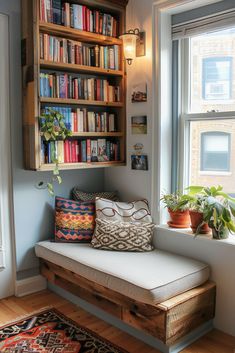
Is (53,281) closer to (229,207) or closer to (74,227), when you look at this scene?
(74,227)

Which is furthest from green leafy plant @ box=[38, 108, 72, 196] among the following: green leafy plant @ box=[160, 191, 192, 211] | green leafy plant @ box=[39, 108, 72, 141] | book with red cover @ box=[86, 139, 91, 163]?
green leafy plant @ box=[160, 191, 192, 211]

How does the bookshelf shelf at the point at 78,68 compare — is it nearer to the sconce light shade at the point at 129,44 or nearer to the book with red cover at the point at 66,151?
the sconce light shade at the point at 129,44

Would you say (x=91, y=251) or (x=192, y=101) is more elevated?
(x=192, y=101)

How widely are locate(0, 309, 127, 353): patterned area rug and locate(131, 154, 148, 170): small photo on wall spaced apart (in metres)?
1.33

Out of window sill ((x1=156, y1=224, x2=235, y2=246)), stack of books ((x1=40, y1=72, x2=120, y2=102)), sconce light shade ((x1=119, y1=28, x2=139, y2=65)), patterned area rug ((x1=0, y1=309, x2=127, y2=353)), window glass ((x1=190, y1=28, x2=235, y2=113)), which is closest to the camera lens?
patterned area rug ((x1=0, y1=309, x2=127, y2=353))

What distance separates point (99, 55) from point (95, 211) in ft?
4.30

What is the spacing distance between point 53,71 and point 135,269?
1.70 m

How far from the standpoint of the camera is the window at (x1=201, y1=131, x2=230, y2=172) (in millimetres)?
2775

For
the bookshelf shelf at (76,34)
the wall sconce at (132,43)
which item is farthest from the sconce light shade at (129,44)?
the bookshelf shelf at (76,34)

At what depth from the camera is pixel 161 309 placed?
2.14 m

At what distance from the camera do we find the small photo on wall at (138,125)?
306 cm

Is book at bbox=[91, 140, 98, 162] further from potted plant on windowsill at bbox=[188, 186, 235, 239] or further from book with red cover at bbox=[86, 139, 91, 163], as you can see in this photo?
potted plant on windowsill at bbox=[188, 186, 235, 239]

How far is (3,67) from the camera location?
2.82 meters

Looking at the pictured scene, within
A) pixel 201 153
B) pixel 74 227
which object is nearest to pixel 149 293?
pixel 74 227
